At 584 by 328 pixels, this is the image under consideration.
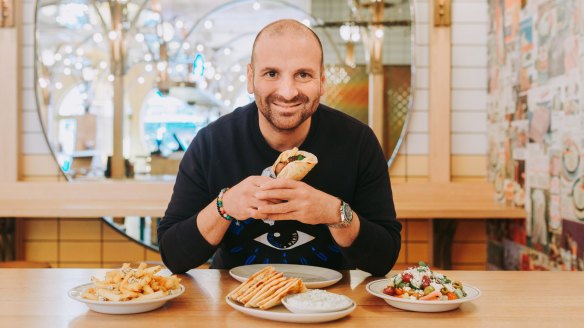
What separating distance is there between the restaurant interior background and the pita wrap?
2.56 metres

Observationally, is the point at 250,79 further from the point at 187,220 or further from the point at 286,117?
the point at 187,220

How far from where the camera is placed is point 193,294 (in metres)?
1.57

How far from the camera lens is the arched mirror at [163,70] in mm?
4203

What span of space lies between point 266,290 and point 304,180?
69 cm

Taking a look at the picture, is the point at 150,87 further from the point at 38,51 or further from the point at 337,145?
the point at 337,145

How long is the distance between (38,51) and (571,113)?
3.38 meters

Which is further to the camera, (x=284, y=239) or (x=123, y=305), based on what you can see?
(x=284, y=239)

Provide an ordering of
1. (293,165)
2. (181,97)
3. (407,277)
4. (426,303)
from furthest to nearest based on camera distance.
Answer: (181,97) < (293,165) < (407,277) < (426,303)

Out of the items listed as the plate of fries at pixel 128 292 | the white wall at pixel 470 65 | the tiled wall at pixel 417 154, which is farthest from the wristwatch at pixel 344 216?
the white wall at pixel 470 65

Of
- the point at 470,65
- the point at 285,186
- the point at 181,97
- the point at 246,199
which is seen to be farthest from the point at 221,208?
the point at 470,65

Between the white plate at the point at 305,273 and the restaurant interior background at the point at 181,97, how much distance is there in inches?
94.4

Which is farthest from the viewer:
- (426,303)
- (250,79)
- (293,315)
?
(250,79)

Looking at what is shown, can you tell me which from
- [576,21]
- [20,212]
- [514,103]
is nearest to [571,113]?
[576,21]

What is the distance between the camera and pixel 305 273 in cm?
175
